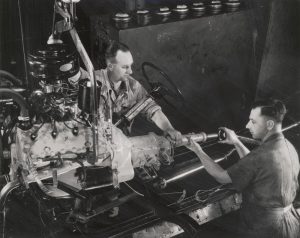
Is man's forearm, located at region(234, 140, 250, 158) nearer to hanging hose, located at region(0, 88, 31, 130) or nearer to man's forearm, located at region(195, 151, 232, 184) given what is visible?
man's forearm, located at region(195, 151, 232, 184)

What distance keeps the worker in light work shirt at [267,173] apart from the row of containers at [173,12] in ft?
2.29

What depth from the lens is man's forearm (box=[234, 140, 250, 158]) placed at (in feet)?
6.20

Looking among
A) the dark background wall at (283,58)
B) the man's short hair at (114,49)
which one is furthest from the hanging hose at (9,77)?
the dark background wall at (283,58)

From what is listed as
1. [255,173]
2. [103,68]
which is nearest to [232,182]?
[255,173]

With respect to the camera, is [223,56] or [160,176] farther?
[223,56]

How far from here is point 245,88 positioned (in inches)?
90.7

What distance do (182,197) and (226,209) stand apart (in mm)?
230

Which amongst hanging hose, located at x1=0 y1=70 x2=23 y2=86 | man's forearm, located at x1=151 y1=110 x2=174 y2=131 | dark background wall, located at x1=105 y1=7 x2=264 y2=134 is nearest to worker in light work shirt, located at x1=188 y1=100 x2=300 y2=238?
man's forearm, located at x1=151 y1=110 x2=174 y2=131

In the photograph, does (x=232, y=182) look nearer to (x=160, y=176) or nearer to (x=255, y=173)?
(x=255, y=173)

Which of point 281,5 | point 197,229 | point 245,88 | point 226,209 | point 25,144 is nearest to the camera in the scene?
point 25,144

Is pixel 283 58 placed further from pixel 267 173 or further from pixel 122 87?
pixel 122 87

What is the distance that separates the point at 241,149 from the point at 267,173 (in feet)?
0.60

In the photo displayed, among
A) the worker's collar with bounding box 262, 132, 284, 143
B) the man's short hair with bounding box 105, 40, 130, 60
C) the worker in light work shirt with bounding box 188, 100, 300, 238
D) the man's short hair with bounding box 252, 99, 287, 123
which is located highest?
the man's short hair with bounding box 105, 40, 130, 60

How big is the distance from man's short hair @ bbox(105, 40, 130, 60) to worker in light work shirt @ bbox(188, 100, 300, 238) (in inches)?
22.3
